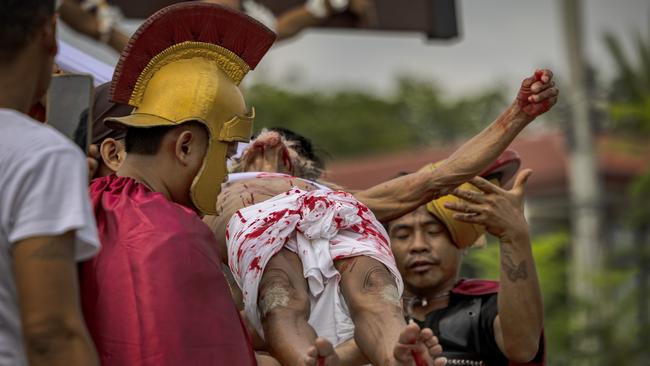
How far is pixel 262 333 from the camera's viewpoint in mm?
4016

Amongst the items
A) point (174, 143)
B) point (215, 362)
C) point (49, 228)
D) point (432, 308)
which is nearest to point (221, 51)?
point (174, 143)

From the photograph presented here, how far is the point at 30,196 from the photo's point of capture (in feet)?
8.80

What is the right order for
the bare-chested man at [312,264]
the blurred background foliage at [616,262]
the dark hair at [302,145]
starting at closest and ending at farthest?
the bare-chested man at [312,264] < the dark hair at [302,145] < the blurred background foliage at [616,262]

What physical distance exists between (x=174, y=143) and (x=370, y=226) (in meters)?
0.82

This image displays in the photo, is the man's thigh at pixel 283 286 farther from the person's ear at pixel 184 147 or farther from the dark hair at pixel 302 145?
the dark hair at pixel 302 145

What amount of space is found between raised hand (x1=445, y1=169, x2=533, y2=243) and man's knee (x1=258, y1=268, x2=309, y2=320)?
825 mm

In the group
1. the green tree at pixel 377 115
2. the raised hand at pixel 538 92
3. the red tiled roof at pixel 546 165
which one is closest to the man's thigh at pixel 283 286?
the raised hand at pixel 538 92

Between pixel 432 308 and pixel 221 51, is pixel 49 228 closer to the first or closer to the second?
pixel 221 51

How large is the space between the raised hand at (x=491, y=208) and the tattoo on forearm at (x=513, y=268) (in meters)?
0.10

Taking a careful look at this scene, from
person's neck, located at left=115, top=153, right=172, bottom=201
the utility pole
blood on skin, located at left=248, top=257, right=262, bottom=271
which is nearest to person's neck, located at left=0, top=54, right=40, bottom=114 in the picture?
person's neck, located at left=115, top=153, right=172, bottom=201

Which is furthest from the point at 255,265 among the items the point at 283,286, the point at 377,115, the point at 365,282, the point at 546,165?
the point at 377,115

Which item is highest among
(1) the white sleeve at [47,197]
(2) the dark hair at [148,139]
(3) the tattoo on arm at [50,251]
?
(1) the white sleeve at [47,197]

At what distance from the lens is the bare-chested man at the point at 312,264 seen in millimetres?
3893

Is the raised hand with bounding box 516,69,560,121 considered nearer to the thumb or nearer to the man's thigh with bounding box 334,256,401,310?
the thumb
